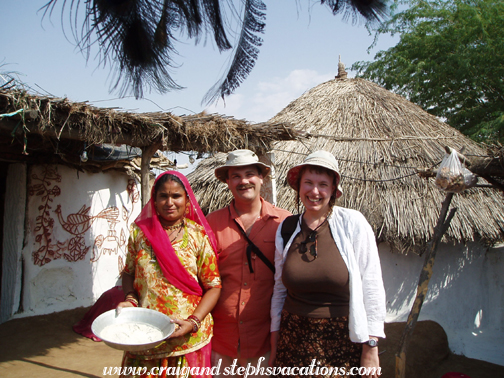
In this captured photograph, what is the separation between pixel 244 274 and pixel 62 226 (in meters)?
4.11

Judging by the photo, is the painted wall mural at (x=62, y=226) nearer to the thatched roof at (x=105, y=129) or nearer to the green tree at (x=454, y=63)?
the thatched roof at (x=105, y=129)

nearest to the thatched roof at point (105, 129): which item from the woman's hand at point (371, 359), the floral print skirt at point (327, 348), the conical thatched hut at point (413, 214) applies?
the conical thatched hut at point (413, 214)

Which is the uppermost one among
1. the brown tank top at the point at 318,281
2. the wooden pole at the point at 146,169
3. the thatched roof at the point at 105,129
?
the thatched roof at the point at 105,129

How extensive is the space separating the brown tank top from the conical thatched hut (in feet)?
11.4

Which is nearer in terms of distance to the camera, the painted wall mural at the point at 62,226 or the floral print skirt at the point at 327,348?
the floral print skirt at the point at 327,348

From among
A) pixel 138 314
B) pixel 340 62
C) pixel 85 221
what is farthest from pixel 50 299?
pixel 340 62

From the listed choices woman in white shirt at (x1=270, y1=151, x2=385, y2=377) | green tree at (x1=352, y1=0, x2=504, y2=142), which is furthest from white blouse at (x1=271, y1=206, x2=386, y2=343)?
green tree at (x1=352, y1=0, x2=504, y2=142)

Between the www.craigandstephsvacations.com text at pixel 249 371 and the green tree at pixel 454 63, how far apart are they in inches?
328

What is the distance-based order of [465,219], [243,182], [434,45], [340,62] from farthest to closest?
[434,45] → [340,62] → [465,219] → [243,182]

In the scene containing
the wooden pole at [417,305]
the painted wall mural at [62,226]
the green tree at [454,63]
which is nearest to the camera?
the wooden pole at [417,305]

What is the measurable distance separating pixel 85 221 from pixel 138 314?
4108mm

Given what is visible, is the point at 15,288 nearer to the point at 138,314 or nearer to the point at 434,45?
the point at 138,314

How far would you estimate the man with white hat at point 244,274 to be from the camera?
7.09 ft

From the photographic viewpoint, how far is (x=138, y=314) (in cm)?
192
